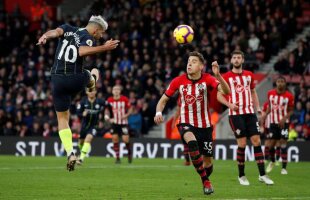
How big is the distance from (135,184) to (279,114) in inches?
250

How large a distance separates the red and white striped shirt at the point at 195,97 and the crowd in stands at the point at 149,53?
50.8ft

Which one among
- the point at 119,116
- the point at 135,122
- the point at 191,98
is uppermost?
the point at 191,98

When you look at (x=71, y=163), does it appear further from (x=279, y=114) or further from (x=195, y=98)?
(x=279, y=114)

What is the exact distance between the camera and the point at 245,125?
50.4ft

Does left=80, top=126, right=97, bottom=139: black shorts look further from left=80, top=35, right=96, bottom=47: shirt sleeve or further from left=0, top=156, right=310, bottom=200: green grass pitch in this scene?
left=80, top=35, right=96, bottom=47: shirt sleeve

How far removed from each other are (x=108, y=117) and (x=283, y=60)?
7.91 meters

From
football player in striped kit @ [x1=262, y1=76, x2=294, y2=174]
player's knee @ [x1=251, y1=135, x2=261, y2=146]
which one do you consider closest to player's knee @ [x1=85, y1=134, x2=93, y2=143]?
football player in striped kit @ [x1=262, y1=76, x2=294, y2=174]

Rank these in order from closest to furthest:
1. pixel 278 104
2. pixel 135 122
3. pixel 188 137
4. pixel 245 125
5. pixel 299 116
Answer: pixel 188 137 < pixel 245 125 < pixel 278 104 < pixel 299 116 < pixel 135 122

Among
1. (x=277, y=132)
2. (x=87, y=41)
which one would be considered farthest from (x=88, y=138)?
(x=87, y=41)

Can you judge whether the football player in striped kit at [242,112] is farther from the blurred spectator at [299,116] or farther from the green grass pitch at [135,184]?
the blurred spectator at [299,116]

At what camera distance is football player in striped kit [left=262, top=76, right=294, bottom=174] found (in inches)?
764

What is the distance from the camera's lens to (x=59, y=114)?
504 inches

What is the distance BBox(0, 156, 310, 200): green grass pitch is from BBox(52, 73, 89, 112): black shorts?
4.64 ft

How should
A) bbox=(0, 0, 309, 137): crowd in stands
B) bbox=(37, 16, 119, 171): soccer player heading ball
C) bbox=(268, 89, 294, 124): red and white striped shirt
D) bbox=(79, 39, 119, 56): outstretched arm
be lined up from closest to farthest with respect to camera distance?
1. bbox=(79, 39, 119, 56): outstretched arm
2. bbox=(37, 16, 119, 171): soccer player heading ball
3. bbox=(268, 89, 294, 124): red and white striped shirt
4. bbox=(0, 0, 309, 137): crowd in stands
